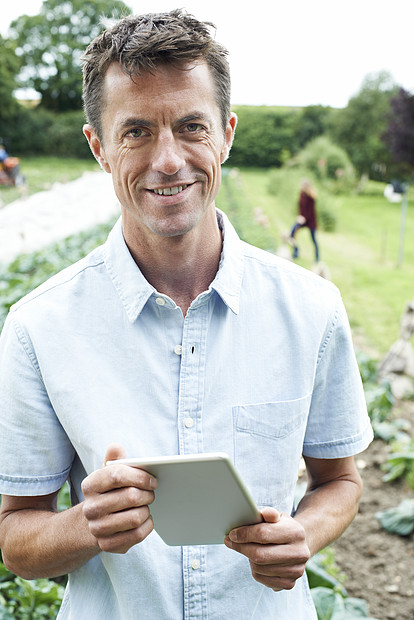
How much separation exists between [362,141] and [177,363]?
112 feet

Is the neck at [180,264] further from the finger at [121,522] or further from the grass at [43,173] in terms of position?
the grass at [43,173]

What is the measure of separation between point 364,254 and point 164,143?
45.4ft

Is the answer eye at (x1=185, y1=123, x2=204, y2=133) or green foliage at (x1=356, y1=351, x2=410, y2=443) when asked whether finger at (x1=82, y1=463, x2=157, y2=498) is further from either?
green foliage at (x1=356, y1=351, x2=410, y2=443)

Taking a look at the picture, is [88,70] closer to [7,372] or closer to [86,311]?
[86,311]

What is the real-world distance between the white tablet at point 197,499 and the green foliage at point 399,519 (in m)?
2.88

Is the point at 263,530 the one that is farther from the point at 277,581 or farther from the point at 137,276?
the point at 137,276

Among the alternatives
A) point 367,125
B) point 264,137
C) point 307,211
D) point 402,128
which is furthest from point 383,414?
point 264,137

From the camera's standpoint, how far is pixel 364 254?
14.6 metres

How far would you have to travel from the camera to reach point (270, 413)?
55.4 inches

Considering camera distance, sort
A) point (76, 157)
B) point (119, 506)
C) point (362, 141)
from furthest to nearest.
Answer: point (76, 157) < point (362, 141) < point (119, 506)

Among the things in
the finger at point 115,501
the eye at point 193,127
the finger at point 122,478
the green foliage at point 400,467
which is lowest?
the green foliage at point 400,467

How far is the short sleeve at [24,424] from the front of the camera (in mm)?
1314

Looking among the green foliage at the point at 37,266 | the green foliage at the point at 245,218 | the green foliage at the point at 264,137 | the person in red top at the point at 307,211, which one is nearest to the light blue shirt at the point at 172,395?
the green foliage at the point at 37,266

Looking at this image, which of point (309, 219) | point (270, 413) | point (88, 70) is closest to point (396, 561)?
point (270, 413)
